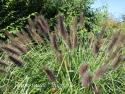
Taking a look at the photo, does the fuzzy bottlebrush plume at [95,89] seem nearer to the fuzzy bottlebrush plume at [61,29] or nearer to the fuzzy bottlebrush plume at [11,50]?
the fuzzy bottlebrush plume at [61,29]

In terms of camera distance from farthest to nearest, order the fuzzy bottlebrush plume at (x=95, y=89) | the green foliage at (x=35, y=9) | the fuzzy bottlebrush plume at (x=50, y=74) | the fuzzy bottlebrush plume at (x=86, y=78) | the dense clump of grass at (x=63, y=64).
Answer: the green foliage at (x=35, y=9) < the dense clump of grass at (x=63, y=64) < the fuzzy bottlebrush plume at (x=95, y=89) < the fuzzy bottlebrush plume at (x=50, y=74) < the fuzzy bottlebrush plume at (x=86, y=78)

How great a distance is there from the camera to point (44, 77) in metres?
4.77

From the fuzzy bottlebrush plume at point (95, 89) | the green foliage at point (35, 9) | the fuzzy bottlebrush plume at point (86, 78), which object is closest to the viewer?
the fuzzy bottlebrush plume at point (86, 78)

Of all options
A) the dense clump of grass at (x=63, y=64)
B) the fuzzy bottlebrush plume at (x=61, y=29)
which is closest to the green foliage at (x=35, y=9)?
the dense clump of grass at (x=63, y=64)

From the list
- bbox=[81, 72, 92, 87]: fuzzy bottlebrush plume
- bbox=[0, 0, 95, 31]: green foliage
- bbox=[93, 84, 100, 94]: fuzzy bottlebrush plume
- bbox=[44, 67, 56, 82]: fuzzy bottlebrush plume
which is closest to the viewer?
bbox=[81, 72, 92, 87]: fuzzy bottlebrush plume

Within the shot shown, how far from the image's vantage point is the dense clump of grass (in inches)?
179

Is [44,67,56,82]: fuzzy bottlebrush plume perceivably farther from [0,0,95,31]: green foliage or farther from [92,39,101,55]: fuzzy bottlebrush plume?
[0,0,95,31]: green foliage

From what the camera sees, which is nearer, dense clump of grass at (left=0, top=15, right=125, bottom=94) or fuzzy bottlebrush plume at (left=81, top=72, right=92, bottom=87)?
fuzzy bottlebrush plume at (left=81, top=72, right=92, bottom=87)

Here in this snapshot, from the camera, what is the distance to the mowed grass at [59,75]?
4.62 meters

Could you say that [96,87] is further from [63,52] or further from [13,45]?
[13,45]

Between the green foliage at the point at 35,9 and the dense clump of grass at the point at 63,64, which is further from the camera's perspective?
the green foliage at the point at 35,9

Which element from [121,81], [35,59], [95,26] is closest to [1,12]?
[95,26]

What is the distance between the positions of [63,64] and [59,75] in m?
0.13

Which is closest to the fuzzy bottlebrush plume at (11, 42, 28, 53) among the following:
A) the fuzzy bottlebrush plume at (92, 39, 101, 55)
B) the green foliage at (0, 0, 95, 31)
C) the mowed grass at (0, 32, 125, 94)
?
the mowed grass at (0, 32, 125, 94)
